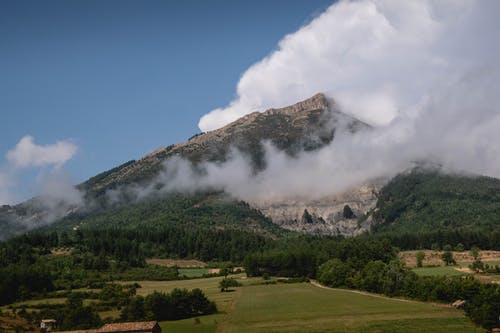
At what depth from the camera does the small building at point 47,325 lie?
326 feet

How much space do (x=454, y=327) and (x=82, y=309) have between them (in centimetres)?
6714

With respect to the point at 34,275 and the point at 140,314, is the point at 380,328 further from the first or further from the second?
the point at 34,275

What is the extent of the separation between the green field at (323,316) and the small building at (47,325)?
20.5 m

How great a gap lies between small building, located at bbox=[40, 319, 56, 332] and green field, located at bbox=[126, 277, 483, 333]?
20.5 metres

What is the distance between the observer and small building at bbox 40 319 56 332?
9944 centimetres

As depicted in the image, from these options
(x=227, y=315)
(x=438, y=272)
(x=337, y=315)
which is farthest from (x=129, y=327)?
(x=438, y=272)

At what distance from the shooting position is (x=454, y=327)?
3236 inches

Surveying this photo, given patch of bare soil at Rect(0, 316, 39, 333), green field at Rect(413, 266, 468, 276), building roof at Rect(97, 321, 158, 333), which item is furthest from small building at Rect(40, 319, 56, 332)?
green field at Rect(413, 266, 468, 276)

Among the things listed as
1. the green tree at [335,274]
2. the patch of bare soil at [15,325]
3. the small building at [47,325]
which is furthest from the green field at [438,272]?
the patch of bare soil at [15,325]

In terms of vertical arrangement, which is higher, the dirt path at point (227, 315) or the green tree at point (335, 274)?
the green tree at point (335, 274)

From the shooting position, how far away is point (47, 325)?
330 ft

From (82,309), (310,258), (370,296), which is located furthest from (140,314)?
(310,258)

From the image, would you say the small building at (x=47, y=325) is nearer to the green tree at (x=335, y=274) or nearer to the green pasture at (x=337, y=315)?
the green pasture at (x=337, y=315)

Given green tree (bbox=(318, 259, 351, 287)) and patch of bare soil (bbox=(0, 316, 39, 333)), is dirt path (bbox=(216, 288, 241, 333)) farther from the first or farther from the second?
patch of bare soil (bbox=(0, 316, 39, 333))
